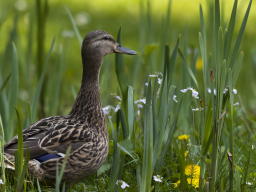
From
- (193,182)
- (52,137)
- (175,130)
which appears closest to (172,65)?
(175,130)

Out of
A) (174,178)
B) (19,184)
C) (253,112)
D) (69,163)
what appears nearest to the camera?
(19,184)

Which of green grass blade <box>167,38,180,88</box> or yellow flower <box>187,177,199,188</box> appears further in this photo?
green grass blade <box>167,38,180,88</box>

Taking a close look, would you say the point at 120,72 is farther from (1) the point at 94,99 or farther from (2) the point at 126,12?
(2) the point at 126,12

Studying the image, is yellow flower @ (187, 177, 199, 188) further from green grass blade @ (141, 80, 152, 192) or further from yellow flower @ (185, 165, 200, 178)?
green grass blade @ (141, 80, 152, 192)

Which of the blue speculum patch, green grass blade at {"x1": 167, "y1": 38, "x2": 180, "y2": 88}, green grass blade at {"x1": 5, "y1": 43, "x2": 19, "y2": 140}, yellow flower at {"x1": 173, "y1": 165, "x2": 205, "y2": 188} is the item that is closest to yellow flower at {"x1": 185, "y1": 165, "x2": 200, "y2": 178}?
yellow flower at {"x1": 173, "y1": 165, "x2": 205, "y2": 188}

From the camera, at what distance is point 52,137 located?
246cm

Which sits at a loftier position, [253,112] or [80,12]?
[80,12]

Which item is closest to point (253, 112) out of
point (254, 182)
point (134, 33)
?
point (254, 182)

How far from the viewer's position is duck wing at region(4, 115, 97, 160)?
2.38 metres

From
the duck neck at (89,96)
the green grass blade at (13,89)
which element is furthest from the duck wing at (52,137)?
the green grass blade at (13,89)

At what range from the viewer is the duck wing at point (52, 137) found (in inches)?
93.7

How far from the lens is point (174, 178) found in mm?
2557

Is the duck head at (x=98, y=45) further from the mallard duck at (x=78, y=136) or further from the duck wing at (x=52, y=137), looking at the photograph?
the duck wing at (x=52, y=137)

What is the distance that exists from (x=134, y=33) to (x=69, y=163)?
19.0 feet
